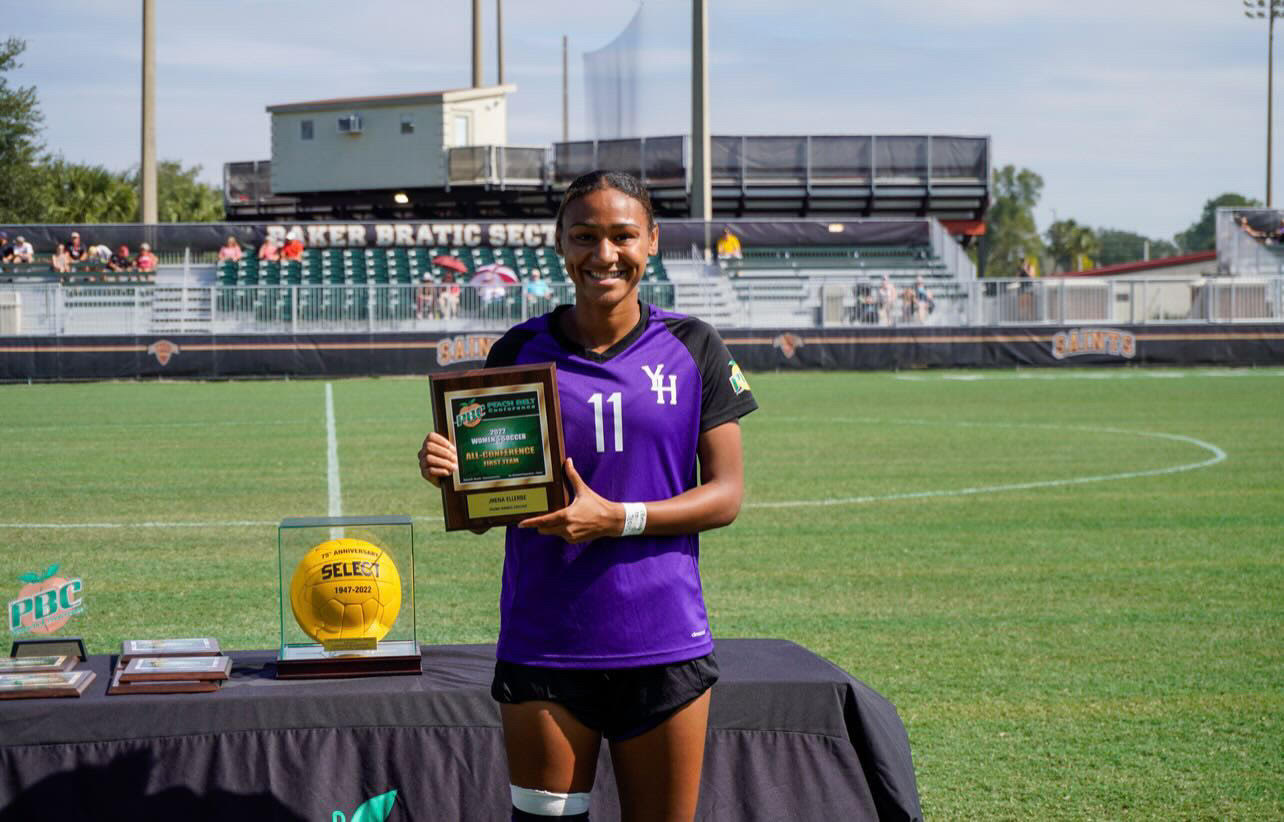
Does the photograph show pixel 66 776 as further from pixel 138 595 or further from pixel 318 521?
pixel 138 595

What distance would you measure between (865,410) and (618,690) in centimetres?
2032

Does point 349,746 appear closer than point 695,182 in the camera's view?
Yes

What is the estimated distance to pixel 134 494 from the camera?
13.6 meters

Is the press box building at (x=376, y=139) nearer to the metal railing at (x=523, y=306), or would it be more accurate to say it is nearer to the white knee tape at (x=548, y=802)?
the metal railing at (x=523, y=306)

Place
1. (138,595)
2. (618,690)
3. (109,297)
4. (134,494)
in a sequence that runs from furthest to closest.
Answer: (109,297) → (134,494) → (138,595) → (618,690)

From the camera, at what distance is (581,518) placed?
3191 mm

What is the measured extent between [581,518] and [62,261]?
130 ft

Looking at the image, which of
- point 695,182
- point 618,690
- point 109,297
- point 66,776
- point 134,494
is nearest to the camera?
point 618,690

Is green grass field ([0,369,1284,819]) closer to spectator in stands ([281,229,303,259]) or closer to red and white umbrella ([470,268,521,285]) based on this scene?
red and white umbrella ([470,268,521,285])

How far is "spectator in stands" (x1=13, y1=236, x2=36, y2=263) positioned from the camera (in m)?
39.8

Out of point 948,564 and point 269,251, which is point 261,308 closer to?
point 269,251

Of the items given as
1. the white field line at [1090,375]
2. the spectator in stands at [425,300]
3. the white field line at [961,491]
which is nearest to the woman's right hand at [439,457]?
the white field line at [961,491]

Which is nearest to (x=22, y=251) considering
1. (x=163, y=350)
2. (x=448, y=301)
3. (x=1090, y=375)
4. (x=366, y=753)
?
(x=163, y=350)

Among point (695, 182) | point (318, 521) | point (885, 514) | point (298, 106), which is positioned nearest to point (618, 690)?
point (318, 521)
